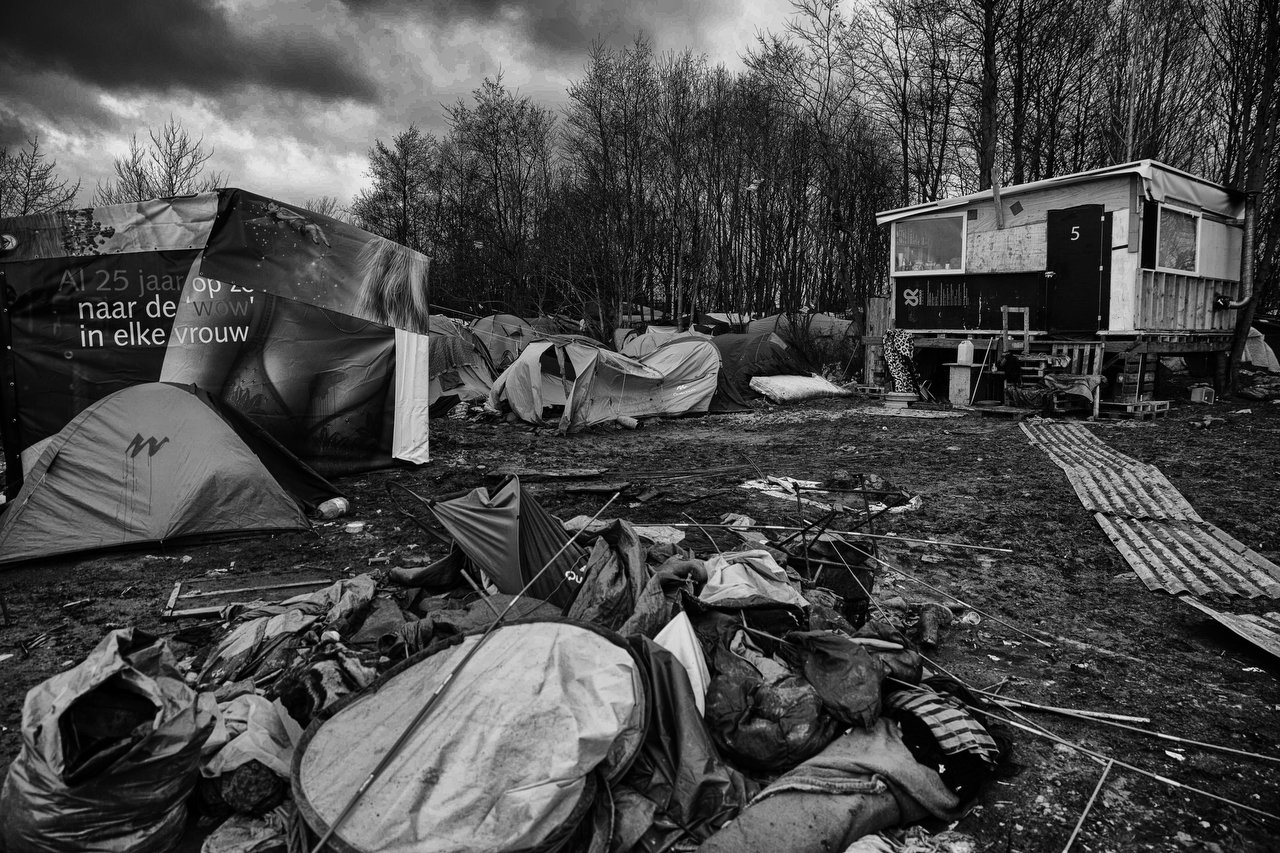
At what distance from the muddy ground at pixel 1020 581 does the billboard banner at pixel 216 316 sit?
0.99 m

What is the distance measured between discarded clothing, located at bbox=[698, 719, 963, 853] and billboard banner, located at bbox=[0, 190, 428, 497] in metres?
6.64

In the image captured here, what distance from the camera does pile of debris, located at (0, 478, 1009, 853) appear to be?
238 centimetres

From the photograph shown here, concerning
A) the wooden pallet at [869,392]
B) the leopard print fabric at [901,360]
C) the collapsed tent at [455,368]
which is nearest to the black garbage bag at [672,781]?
the collapsed tent at [455,368]

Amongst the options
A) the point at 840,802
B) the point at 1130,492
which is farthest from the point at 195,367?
the point at 1130,492

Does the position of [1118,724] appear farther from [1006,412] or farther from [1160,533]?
[1006,412]

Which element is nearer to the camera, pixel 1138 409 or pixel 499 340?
pixel 1138 409

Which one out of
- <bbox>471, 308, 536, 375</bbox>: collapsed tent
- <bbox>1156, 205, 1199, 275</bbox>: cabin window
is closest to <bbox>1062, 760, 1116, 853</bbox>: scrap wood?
<bbox>1156, 205, 1199, 275</bbox>: cabin window

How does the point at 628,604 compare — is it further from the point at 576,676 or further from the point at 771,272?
the point at 771,272

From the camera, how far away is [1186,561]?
513cm

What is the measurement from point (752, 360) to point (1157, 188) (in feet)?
22.5

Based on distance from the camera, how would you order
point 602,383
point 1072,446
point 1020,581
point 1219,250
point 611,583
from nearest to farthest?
point 611,583 < point 1020,581 < point 1072,446 < point 602,383 < point 1219,250

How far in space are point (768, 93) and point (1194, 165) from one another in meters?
10.9

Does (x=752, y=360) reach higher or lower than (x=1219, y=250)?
lower

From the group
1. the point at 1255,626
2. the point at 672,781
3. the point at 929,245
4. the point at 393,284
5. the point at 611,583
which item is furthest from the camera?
the point at 929,245
